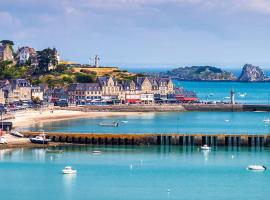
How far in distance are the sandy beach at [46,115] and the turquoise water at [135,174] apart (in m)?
27.5

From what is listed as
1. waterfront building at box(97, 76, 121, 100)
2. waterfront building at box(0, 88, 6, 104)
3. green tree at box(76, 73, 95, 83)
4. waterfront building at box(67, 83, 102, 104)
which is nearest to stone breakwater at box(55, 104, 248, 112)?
waterfront building at box(67, 83, 102, 104)

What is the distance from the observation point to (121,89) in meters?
159

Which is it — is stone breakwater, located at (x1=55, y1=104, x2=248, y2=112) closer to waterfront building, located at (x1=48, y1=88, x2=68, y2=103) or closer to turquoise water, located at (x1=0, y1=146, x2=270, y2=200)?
waterfront building, located at (x1=48, y1=88, x2=68, y2=103)

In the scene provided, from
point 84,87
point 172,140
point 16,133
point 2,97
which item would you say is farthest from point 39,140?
point 84,87

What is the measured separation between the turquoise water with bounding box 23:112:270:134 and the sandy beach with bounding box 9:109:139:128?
2337 mm

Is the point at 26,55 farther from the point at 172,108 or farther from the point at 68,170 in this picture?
the point at 68,170

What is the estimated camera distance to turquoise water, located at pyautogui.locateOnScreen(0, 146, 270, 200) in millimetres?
65750

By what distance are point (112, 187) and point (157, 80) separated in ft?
337

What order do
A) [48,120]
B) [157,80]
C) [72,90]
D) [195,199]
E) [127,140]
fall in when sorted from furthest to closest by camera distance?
[157,80], [72,90], [48,120], [127,140], [195,199]

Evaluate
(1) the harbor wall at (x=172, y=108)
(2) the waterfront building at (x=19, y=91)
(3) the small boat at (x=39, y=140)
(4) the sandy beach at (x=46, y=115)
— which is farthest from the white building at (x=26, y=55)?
(3) the small boat at (x=39, y=140)

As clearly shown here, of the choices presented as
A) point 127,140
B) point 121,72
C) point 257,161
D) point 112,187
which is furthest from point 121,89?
point 112,187

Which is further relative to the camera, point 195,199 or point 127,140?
point 127,140

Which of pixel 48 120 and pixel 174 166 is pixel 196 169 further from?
pixel 48 120

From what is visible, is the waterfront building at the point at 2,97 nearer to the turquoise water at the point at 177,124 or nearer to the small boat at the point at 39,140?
the turquoise water at the point at 177,124
